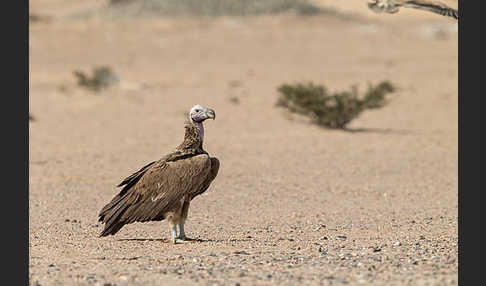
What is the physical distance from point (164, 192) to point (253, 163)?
7699 millimetres

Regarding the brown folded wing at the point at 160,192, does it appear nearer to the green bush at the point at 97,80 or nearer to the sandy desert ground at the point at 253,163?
the sandy desert ground at the point at 253,163

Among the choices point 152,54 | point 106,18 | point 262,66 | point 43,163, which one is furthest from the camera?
point 106,18

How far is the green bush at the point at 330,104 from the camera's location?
72.2 ft

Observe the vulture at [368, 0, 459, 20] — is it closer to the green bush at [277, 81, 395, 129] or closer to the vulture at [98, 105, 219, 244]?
the vulture at [98, 105, 219, 244]

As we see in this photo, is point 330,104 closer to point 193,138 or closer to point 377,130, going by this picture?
point 377,130

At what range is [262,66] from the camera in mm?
38062

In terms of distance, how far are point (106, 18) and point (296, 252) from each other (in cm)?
4558

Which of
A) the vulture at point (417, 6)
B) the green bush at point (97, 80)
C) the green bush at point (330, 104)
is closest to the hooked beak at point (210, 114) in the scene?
the vulture at point (417, 6)

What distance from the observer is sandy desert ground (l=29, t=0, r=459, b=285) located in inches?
309

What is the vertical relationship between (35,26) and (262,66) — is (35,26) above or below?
above

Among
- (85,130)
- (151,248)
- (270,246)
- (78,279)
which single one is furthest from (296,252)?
(85,130)

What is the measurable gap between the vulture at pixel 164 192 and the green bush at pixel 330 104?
12723 millimetres

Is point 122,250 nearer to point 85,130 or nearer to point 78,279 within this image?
point 78,279

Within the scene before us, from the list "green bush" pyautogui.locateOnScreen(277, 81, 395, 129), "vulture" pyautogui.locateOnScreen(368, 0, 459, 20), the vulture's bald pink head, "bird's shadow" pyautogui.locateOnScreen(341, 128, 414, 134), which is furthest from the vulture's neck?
"bird's shadow" pyautogui.locateOnScreen(341, 128, 414, 134)
